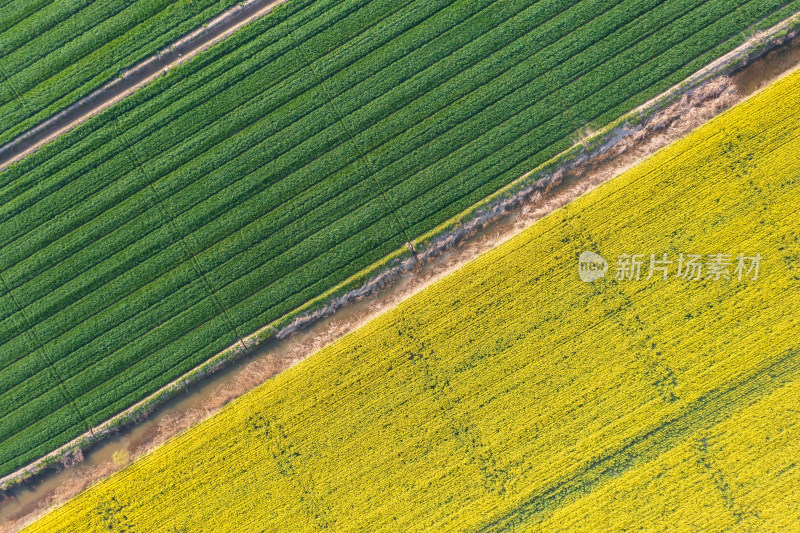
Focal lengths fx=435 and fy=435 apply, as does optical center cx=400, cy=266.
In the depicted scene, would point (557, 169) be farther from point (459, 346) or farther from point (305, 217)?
point (305, 217)

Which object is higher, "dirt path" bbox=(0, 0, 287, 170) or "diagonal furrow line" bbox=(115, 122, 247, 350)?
"dirt path" bbox=(0, 0, 287, 170)

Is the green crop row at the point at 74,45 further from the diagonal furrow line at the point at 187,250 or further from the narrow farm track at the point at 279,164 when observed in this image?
the diagonal furrow line at the point at 187,250

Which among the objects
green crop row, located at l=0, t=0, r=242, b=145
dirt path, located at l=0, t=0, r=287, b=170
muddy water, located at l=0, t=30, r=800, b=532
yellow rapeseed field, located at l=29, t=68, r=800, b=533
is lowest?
yellow rapeseed field, located at l=29, t=68, r=800, b=533

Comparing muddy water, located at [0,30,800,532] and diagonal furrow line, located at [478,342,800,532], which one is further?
muddy water, located at [0,30,800,532]

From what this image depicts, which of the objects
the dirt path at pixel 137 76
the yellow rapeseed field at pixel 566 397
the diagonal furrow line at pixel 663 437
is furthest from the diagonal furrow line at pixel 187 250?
the diagonal furrow line at pixel 663 437
